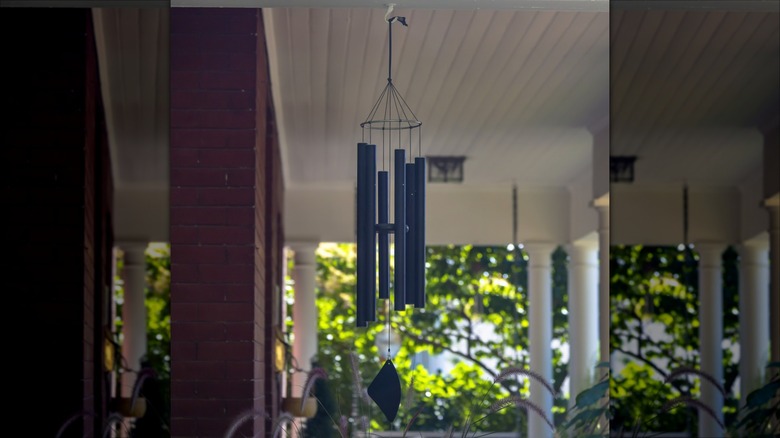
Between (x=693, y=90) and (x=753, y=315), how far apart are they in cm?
124

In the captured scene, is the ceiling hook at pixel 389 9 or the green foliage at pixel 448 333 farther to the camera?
the green foliage at pixel 448 333

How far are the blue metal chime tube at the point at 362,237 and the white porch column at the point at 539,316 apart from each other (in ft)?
4.71

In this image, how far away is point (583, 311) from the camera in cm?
600

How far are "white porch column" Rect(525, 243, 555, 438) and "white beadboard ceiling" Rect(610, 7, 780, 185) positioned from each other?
0.84 meters

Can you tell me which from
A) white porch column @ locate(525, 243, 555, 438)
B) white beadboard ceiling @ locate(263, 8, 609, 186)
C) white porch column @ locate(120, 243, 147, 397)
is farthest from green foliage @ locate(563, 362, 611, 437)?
white porch column @ locate(120, 243, 147, 397)

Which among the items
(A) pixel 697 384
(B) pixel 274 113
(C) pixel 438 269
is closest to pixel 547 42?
(B) pixel 274 113

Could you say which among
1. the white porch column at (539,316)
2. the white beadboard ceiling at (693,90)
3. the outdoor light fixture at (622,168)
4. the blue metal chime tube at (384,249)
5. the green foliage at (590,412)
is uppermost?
the white beadboard ceiling at (693,90)

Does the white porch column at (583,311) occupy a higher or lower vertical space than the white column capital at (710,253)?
lower

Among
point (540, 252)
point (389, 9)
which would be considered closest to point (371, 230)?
point (389, 9)

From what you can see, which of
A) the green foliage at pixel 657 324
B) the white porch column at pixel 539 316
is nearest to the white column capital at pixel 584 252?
the white porch column at pixel 539 316

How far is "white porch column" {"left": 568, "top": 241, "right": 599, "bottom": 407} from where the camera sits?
19.2ft

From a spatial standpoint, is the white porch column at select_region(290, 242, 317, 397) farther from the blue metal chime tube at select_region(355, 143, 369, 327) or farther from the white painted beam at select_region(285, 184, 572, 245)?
the blue metal chime tube at select_region(355, 143, 369, 327)

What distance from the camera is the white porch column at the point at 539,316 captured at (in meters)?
5.69

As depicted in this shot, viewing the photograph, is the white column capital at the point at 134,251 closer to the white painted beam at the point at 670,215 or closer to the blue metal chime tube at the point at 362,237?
→ the blue metal chime tube at the point at 362,237
